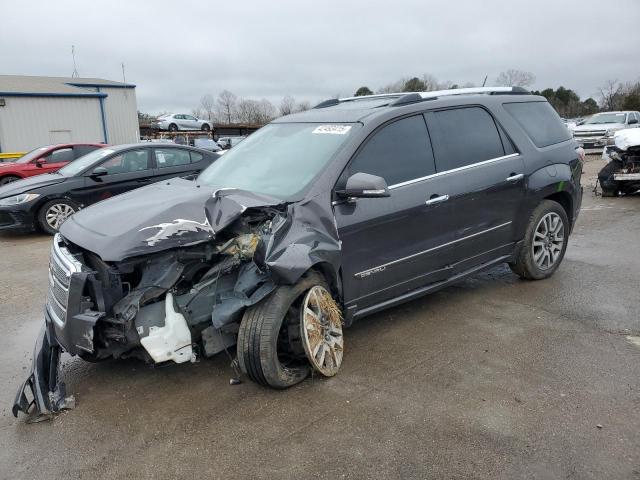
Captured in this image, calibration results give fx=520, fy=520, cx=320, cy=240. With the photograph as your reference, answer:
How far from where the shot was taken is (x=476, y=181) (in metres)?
4.33

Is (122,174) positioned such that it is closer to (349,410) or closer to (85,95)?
(349,410)

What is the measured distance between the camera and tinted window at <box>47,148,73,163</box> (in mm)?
11727

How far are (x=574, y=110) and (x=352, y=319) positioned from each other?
225 ft

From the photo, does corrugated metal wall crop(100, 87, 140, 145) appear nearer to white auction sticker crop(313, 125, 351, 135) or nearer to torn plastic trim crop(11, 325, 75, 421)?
white auction sticker crop(313, 125, 351, 135)

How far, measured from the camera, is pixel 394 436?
2.84 metres

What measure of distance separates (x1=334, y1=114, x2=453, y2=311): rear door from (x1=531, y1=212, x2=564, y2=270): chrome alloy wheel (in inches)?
54.2

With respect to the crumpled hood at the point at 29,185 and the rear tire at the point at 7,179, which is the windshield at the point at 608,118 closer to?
the crumpled hood at the point at 29,185

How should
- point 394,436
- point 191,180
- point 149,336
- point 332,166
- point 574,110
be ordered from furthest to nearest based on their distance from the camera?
point 574,110, point 191,180, point 332,166, point 149,336, point 394,436

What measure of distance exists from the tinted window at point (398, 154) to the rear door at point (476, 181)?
114mm

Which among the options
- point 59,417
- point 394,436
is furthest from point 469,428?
point 59,417

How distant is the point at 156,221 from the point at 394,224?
1673 millimetres

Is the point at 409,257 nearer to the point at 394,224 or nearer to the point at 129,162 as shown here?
the point at 394,224

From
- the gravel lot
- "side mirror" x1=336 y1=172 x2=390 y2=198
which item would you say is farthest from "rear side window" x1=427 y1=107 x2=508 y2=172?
the gravel lot

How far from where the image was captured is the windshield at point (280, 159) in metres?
3.71
